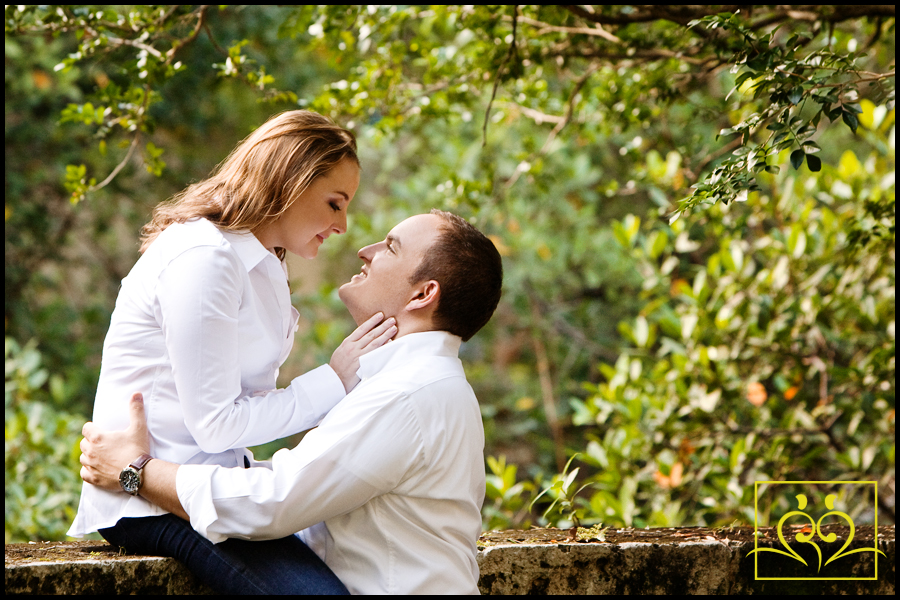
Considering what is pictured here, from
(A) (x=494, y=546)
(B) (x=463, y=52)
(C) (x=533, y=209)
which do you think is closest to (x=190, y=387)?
(A) (x=494, y=546)

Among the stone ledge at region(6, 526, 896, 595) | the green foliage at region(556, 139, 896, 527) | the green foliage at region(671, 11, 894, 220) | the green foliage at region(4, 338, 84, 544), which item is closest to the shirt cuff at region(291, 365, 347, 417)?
the stone ledge at region(6, 526, 896, 595)

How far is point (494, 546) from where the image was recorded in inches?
87.5

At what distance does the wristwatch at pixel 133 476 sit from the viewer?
1.83 metres

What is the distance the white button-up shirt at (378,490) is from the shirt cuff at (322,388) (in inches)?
5.0

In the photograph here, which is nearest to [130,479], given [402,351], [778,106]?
[402,351]

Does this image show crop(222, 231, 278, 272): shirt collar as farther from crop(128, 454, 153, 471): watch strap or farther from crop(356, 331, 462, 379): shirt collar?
Answer: crop(128, 454, 153, 471): watch strap

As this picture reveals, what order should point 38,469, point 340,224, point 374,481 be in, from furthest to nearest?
point 38,469, point 340,224, point 374,481

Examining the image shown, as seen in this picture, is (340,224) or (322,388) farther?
(340,224)

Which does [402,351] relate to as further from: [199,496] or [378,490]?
[199,496]

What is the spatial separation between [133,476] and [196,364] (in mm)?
308

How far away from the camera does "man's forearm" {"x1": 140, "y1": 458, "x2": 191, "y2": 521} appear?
1.81m

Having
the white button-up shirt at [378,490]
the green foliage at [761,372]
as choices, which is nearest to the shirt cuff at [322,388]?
the white button-up shirt at [378,490]

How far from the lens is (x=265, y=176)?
6.86 ft

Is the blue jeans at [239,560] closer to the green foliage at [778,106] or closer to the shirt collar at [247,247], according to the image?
the shirt collar at [247,247]
